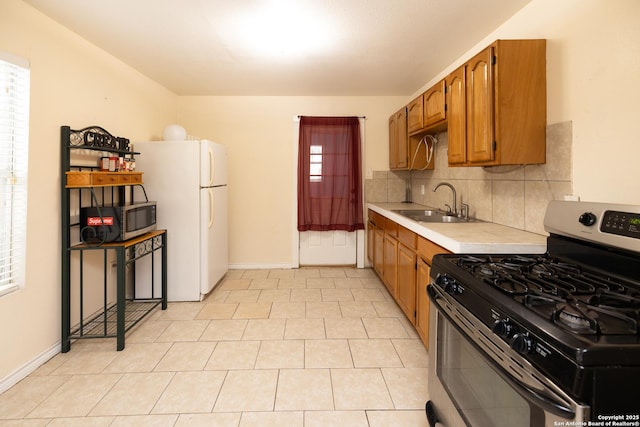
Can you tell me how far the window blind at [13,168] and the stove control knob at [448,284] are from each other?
2.46 metres

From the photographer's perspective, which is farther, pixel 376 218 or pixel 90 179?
pixel 376 218

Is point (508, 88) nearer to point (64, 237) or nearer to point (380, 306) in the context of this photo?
point (380, 306)

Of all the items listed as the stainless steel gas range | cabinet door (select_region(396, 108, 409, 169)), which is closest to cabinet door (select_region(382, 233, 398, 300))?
cabinet door (select_region(396, 108, 409, 169))

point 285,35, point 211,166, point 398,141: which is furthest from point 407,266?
point 211,166

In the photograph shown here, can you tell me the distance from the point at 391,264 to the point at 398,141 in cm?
163

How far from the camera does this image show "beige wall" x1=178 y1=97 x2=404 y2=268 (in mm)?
4746

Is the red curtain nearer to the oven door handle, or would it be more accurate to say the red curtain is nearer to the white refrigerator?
the white refrigerator

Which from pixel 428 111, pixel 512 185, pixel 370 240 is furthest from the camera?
pixel 370 240

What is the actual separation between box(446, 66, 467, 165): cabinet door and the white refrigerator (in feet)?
7.59

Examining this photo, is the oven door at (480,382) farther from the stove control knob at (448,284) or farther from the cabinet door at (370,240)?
the cabinet door at (370,240)

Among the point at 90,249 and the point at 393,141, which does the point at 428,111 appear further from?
the point at 90,249

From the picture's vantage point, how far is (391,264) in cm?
342

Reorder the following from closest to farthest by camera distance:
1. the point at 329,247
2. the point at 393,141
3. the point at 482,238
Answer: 1. the point at 482,238
2. the point at 393,141
3. the point at 329,247

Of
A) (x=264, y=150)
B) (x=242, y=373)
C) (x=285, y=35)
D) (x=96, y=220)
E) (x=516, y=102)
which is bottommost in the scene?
(x=242, y=373)
